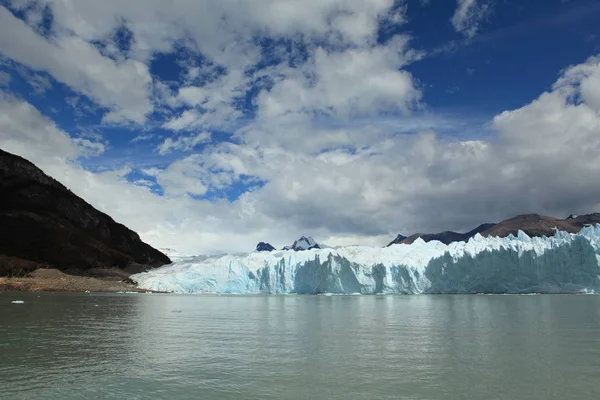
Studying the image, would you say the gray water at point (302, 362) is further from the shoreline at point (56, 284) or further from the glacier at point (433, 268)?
the shoreline at point (56, 284)

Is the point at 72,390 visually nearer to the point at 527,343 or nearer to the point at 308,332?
the point at 308,332

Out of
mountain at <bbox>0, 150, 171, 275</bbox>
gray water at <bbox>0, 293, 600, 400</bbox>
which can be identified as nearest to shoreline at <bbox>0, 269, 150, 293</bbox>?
mountain at <bbox>0, 150, 171, 275</bbox>

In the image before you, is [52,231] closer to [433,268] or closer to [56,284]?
[56,284]

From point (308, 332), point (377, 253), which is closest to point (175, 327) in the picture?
point (308, 332)

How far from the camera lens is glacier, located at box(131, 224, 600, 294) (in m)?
67.3

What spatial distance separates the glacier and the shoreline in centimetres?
2817

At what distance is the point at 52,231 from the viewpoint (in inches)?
5945

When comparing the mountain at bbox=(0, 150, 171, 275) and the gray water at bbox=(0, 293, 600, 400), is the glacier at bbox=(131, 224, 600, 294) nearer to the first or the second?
the gray water at bbox=(0, 293, 600, 400)

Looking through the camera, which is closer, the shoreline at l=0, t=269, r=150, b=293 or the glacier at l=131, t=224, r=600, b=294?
the glacier at l=131, t=224, r=600, b=294

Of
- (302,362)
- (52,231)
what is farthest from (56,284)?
(302,362)

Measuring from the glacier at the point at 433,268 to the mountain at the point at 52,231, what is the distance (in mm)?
70035

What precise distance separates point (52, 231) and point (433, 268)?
130239mm

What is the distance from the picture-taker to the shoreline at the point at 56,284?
97.3 meters

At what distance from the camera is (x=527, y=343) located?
18891 mm
